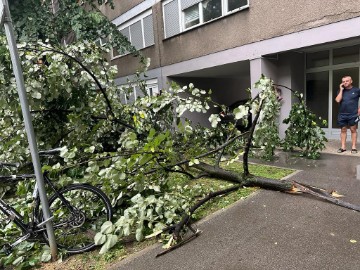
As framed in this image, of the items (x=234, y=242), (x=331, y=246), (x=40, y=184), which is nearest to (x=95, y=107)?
(x=40, y=184)

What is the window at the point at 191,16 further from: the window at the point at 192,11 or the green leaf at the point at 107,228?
the green leaf at the point at 107,228

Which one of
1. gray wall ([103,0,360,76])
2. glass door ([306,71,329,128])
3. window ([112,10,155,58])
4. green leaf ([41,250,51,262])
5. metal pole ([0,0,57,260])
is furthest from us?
window ([112,10,155,58])

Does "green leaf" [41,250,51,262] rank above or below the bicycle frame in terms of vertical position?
below

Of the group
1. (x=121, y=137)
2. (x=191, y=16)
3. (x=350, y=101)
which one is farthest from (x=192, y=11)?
(x=121, y=137)

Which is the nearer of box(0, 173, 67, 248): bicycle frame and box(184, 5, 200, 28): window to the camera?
box(0, 173, 67, 248): bicycle frame

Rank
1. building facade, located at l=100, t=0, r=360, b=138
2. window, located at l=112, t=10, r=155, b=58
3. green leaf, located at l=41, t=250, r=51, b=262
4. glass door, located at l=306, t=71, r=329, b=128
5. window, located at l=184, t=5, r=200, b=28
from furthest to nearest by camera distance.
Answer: window, located at l=112, t=10, r=155, b=58
window, located at l=184, t=5, r=200, b=28
glass door, located at l=306, t=71, r=329, b=128
building facade, located at l=100, t=0, r=360, b=138
green leaf, located at l=41, t=250, r=51, b=262

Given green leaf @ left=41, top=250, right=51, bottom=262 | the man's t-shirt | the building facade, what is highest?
the building facade

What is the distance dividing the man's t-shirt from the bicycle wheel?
5.42 meters

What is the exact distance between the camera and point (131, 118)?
5.04 meters

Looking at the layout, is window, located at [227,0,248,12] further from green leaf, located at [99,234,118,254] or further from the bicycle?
green leaf, located at [99,234,118,254]

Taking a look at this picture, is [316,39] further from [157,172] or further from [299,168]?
[157,172]

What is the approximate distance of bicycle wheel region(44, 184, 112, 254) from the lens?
3072 millimetres

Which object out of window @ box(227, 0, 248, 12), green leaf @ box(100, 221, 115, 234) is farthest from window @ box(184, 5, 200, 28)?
green leaf @ box(100, 221, 115, 234)

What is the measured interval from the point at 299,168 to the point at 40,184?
4507 millimetres
